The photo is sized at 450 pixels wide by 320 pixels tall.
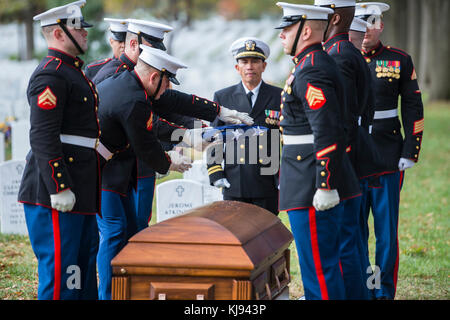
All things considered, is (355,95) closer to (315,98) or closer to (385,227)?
(315,98)

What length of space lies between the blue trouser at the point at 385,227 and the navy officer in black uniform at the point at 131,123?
122 centimetres

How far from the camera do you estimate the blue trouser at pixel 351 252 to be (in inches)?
167

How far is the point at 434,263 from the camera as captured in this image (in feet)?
21.0

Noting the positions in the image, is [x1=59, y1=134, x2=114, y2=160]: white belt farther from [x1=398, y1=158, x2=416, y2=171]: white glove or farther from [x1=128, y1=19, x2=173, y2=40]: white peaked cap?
[x1=398, y1=158, x2=416, y2=171]: white glove

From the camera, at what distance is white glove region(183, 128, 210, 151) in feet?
16.5

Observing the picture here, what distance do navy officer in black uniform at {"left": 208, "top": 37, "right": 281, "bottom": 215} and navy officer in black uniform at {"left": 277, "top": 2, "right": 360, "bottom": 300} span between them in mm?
1116

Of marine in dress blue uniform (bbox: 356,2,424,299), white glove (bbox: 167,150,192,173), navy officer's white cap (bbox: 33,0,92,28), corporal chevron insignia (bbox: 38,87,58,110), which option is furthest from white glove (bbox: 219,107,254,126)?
corporal chevron insignia (bbox: 38,87,58,110)

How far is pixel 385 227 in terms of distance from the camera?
17.3 feet

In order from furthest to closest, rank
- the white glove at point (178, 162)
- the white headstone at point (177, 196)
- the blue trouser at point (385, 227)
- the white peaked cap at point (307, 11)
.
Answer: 1. the white headstone at point (177, 196)
2. the blue trouser at point (385, 227)
3. the white glove at point (178, 162)
4. the white peaked cap at point (307, 11)

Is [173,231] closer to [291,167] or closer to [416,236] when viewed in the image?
[291,167]

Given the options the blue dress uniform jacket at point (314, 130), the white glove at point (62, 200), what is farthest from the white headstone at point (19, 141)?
the blue dress uniform jacket at point (314, 130)

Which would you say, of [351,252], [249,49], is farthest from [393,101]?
[351,252]

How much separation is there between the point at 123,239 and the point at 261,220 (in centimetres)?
127

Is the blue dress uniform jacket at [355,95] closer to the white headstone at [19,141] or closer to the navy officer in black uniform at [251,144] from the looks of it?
the navy officer in black uniform at [251,144]
